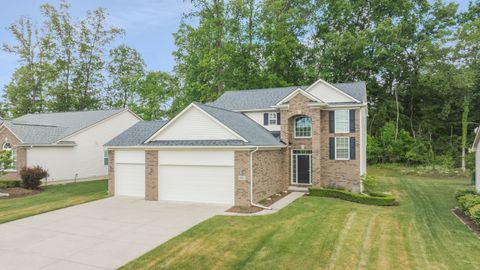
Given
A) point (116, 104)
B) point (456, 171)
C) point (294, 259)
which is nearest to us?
point (294, 259)

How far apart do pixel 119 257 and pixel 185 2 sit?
34687 millimetres

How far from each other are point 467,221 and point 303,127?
33.0ft

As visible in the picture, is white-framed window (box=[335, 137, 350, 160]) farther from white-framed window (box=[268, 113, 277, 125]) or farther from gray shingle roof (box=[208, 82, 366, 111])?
white-framed window (box=[268, 113, 277, 125])

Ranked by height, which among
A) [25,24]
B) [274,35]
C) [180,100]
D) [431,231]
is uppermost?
Answer: [25,24]

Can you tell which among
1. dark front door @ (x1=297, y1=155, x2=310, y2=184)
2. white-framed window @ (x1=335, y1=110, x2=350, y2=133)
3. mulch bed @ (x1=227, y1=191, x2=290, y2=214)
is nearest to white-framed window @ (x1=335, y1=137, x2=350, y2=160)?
white-framed window @ (x1=335, y1=110, x2=350, y2=133)

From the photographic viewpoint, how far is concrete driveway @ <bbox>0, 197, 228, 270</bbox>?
28.2ft

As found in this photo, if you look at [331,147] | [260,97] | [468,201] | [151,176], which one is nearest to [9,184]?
[151,176]

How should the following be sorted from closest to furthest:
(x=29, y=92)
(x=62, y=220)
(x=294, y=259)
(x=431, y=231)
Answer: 1. (x=294, y=259)
2. (x=431, y=231)
3. (x=62, y=220)
4. (x=29, y=92)

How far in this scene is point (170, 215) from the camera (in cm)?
1352

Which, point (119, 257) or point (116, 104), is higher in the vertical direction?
point (116, 104)

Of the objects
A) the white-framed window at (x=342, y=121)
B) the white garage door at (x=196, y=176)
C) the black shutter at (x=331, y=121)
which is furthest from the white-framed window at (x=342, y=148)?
the white garage door at (x=196, y=176)

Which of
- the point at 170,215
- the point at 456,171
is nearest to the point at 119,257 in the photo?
the point at 170,215

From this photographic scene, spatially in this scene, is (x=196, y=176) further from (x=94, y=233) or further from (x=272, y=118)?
(x=272, y=118)

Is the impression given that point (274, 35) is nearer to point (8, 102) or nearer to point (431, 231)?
point (431, 231)
